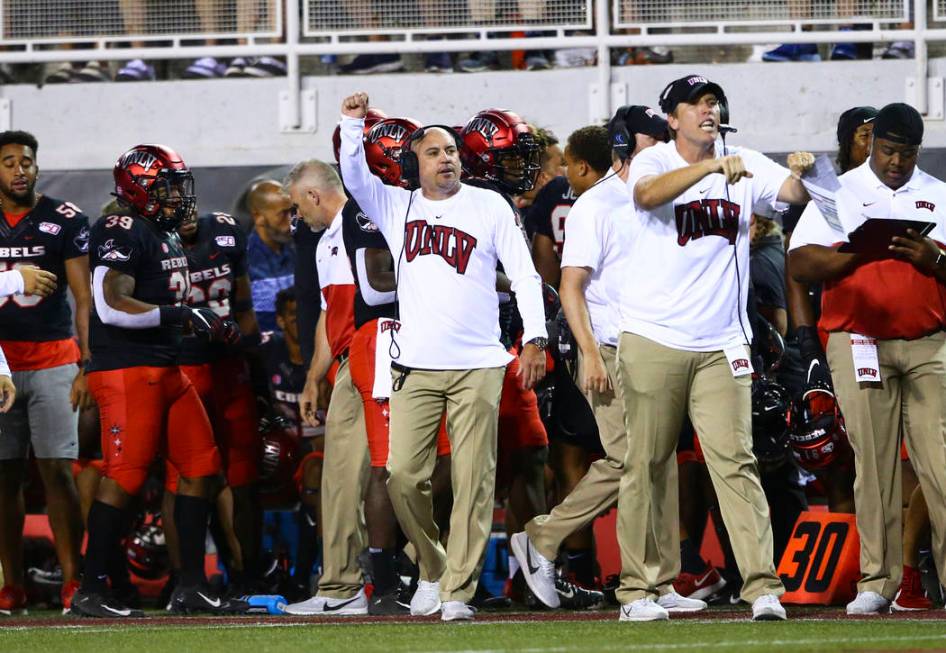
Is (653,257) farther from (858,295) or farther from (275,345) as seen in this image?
(275,345)

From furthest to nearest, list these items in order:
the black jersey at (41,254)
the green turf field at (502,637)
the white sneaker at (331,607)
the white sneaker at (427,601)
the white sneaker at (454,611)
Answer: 1. the black jersey at (41,254)
2. the white sneaker at (331,607)
3. the white sneaker at (427,601)
4. the white sneaker at (454,611)
5. the green turf field at (502,637)

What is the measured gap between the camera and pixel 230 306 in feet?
31.5

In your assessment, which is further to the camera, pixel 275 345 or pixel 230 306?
pixel 275 345

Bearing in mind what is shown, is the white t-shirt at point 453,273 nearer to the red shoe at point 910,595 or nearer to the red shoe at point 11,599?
the red shoe at point 910,595

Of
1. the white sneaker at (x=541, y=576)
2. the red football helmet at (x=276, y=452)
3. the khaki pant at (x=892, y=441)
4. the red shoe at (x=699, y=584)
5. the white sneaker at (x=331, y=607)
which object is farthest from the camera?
the red football helmet at (x=276, y=452)

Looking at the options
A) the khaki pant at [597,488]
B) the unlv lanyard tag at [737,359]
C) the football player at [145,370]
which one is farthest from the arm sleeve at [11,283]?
the unlv lanyard tag at [737,359]

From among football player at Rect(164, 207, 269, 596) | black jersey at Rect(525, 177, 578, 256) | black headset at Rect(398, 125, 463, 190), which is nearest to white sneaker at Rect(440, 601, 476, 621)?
black headset at Rect(398, 125, 463, 190)

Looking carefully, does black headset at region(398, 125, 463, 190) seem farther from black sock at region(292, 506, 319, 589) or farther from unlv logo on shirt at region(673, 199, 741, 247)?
black sock at region(292, 506, 319, 589)

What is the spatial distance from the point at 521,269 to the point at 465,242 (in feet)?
0.89

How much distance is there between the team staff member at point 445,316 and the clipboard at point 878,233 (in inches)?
54.6

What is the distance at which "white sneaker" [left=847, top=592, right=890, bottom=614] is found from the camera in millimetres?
7469

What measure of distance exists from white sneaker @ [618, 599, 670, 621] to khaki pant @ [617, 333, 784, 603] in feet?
0.12

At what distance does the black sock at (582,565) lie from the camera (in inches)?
351

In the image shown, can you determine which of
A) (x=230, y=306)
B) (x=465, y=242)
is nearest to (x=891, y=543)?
(x=465, y=242)
